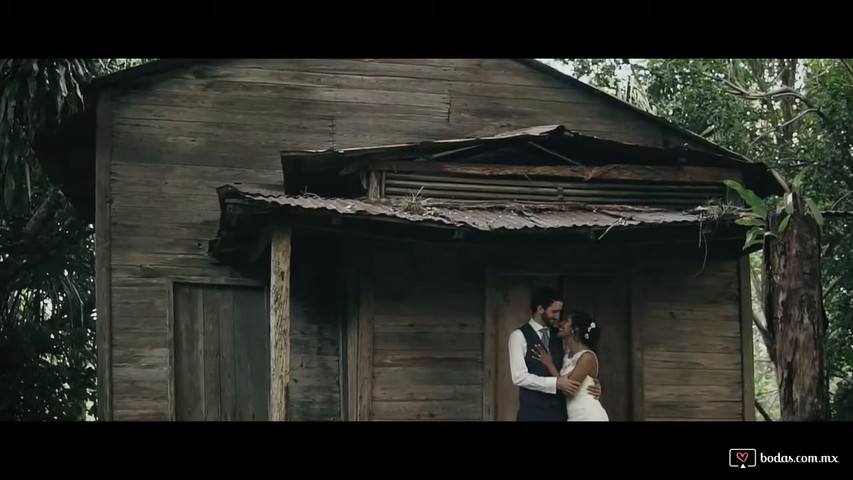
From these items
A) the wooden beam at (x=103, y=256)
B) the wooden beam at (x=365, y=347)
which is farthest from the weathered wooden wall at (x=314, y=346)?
the wooden beam at (x=103, y=256)

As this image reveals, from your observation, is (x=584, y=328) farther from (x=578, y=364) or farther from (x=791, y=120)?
(x=791, y=120)

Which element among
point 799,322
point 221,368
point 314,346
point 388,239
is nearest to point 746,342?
point 799,322

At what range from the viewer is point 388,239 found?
10.1 metres

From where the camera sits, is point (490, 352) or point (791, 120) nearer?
point (490, 352)

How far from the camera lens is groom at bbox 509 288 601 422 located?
9938mm

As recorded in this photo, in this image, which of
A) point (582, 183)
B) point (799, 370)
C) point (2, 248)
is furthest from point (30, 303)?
point (799, 370)

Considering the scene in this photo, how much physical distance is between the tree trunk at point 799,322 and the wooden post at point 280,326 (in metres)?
3.30

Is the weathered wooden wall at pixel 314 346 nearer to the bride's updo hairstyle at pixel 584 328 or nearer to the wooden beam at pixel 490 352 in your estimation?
the wooden beam at pixel 490 352

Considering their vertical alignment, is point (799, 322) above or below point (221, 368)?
above

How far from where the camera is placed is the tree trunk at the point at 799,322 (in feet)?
27.9

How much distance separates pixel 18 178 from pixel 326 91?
2.95 m

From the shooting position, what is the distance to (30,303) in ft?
49.1

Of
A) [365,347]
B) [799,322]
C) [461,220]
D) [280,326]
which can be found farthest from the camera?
[365,347]
